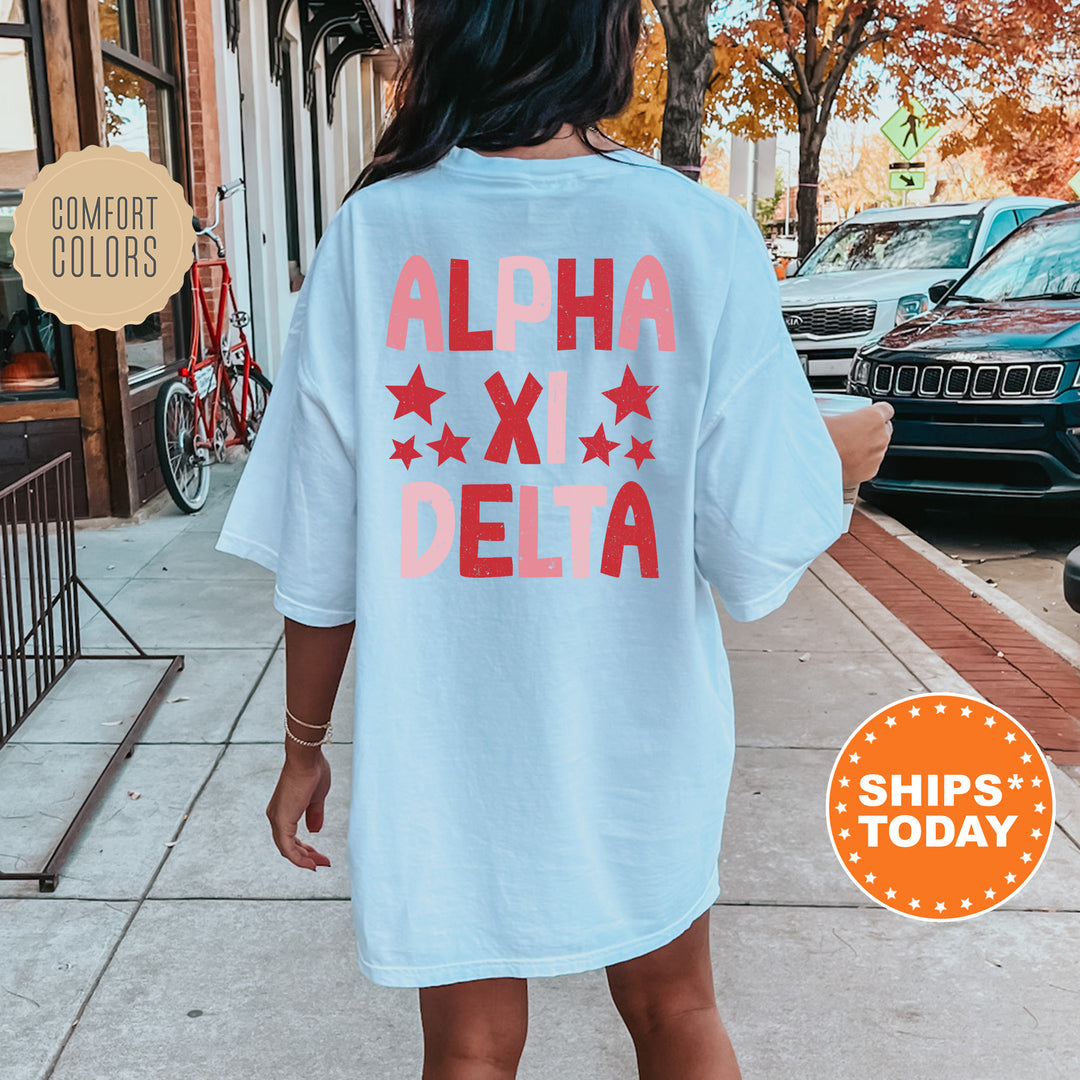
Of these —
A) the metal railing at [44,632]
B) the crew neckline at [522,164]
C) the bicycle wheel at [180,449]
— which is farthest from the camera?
the bicycle wheel at [180,449]

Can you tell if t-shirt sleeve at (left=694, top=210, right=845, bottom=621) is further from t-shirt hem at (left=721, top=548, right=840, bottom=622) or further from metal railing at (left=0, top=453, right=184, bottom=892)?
metal railing at (left=0, top=453, right=184, bottom=892)

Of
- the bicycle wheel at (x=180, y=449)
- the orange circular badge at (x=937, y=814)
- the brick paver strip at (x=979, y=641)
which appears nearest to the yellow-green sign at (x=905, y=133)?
the brick paver strip at (x=979, y=641)

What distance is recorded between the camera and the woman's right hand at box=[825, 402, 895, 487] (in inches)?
70.8

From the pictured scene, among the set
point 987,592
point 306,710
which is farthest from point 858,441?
point 987,592

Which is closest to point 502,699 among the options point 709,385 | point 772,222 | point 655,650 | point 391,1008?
point 655,650

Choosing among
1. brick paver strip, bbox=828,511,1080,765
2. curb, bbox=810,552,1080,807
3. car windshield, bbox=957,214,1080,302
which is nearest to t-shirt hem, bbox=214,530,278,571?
curb, bbox=810,552,1080,807

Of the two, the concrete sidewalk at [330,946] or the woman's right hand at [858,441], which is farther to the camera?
the concrete sidewalk at [330,946]

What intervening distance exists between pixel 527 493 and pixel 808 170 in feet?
67.5

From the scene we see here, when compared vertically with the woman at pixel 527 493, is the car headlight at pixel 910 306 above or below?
below

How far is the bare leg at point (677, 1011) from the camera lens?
1819mm

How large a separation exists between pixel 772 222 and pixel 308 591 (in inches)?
3020

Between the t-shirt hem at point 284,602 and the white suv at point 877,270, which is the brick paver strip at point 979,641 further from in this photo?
the white suv at point 877,270

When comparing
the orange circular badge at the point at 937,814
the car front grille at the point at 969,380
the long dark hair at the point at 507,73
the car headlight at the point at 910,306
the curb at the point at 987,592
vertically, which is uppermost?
the long dark hair at the point at 507,73

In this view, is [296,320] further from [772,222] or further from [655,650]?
[772,222]
